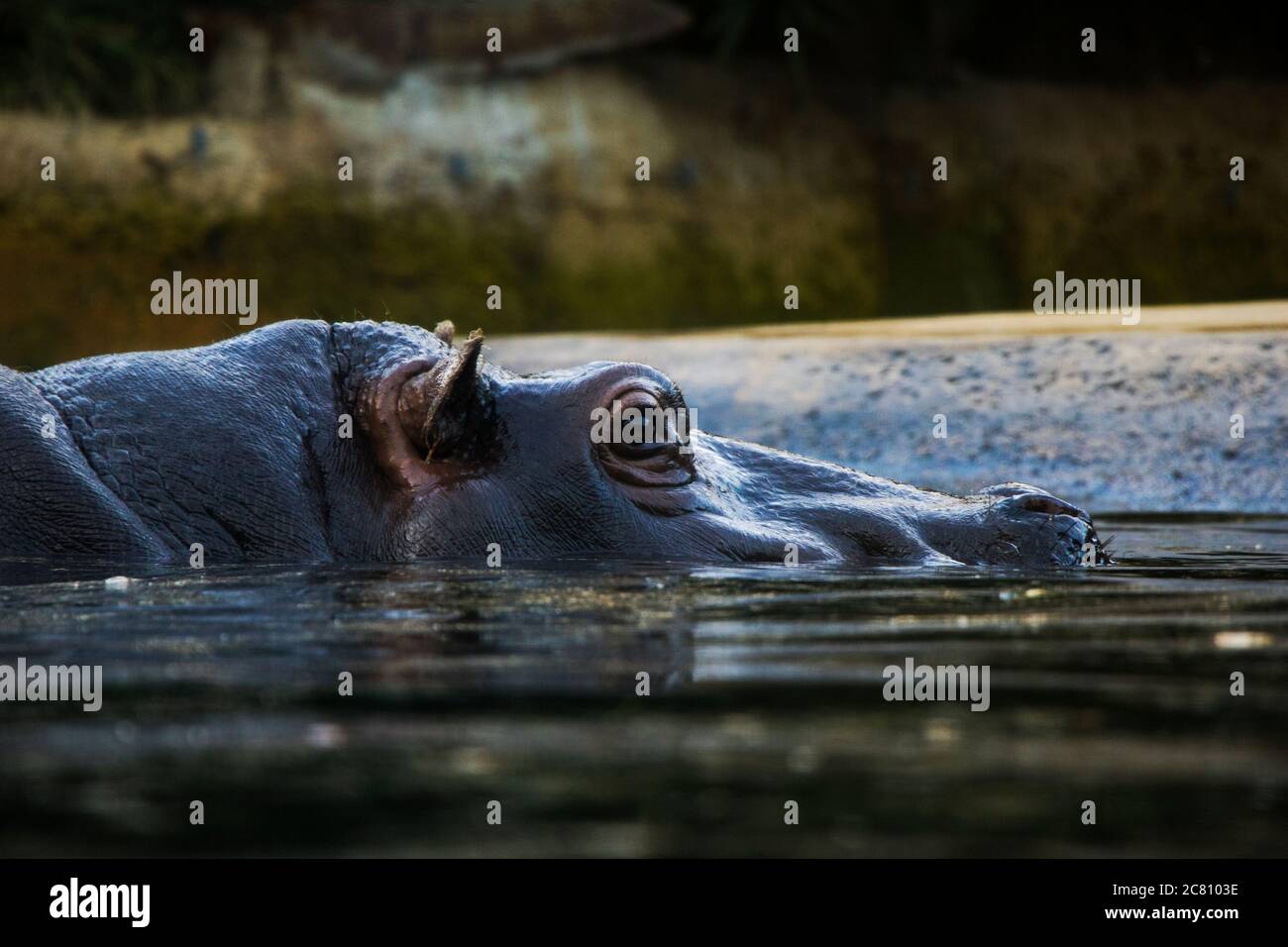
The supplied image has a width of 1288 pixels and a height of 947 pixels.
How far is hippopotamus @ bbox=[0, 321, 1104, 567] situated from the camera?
15.9ft

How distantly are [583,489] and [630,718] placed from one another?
6.71ft

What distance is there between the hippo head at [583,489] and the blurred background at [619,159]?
13.2 meters

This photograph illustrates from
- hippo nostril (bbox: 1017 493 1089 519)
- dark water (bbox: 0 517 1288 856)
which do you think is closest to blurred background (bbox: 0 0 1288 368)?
hippo nostril (bbox: 1017 493 1089 519)

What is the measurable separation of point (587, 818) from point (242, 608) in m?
2.03

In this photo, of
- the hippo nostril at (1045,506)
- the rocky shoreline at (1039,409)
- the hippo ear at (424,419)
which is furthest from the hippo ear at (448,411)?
the rocky shoreline at (1039,409)

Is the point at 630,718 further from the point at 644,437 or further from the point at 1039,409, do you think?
the point at 1039,409

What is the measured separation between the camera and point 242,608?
427 cm

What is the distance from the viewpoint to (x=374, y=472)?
501 centimetres

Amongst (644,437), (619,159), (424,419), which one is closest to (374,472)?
(424,419)

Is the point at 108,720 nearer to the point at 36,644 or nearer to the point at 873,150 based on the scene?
the point at 36,644

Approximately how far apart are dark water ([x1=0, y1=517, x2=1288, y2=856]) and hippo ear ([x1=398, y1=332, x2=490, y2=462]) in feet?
1.09

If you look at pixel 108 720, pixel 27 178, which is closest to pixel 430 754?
pixel 108 720

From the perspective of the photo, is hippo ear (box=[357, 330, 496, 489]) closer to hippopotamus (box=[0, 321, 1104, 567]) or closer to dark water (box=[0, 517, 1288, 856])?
hippopotamus (box=[0, 321, 1104, 567])

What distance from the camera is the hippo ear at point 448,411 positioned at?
15.8 feet
